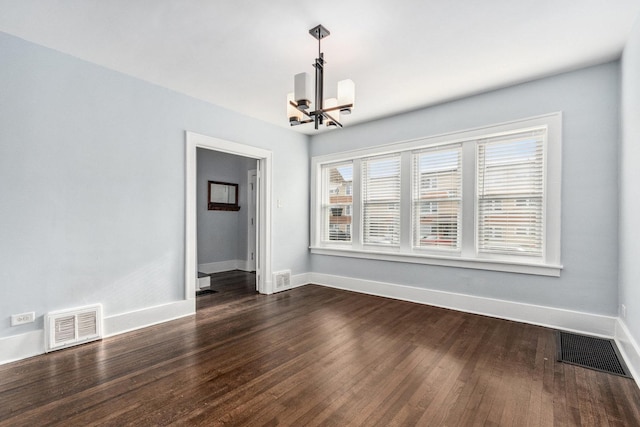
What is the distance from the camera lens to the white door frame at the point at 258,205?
382cm

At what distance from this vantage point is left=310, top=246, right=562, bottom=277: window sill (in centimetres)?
337

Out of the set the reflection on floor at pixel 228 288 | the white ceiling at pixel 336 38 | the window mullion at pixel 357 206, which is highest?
the white ceiling at pixel 336 38

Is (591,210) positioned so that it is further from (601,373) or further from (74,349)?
(74,349)

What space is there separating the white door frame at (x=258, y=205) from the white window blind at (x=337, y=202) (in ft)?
3.76

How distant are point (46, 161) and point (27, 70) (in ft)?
2.64

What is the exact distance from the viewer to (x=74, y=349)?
284 cm

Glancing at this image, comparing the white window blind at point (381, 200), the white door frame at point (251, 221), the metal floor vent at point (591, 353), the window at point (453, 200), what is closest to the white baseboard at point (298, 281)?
the window at point (453, 200)

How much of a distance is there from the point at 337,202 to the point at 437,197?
1.77m

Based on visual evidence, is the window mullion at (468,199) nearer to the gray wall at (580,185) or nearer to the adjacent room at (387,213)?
the adjacent room at (387,213)

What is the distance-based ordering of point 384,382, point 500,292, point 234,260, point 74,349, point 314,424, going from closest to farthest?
point 314,424 < point 384,382 < point 74,349 < point 500,292 < point 234,260

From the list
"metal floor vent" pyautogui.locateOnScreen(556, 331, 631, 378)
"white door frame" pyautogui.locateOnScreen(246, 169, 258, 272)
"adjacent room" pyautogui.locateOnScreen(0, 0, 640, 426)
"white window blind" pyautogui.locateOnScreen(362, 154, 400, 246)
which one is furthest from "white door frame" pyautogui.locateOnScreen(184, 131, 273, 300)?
"metal floor vent" pyautogui.locateOnScreen(556, 331, 631, 378)

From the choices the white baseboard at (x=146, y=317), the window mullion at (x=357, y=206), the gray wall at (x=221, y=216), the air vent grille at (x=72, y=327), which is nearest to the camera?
the air vent grille at (x=72, y=327)

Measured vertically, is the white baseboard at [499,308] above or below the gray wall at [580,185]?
below

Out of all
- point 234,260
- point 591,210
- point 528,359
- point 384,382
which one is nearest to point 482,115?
point 591,210
